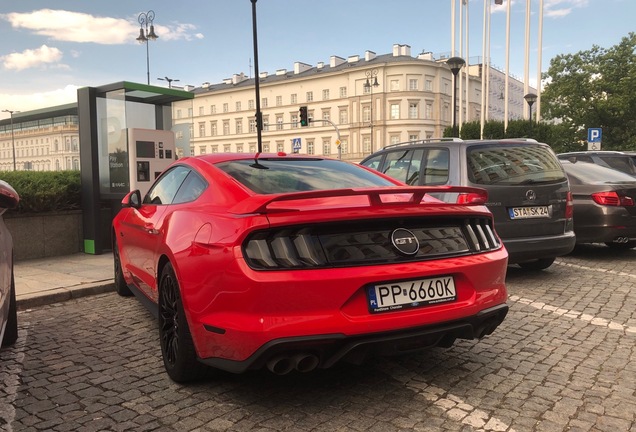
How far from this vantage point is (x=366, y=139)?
81.9 metres

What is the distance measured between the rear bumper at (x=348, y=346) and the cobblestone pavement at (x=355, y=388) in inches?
12.9

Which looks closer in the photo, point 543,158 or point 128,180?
point 543,158

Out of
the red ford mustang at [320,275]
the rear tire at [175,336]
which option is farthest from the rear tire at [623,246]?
the rear tire at [175,336]

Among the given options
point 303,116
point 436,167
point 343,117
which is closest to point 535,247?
point 436,167

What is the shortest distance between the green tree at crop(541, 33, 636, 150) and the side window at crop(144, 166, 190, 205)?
159ft

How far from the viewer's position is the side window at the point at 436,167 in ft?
21.5

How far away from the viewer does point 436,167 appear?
6688 mm

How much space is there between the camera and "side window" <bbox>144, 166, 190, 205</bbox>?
4250 millimetres

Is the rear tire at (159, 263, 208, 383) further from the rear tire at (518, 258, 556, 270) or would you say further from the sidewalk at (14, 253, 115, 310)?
the rear tire at (518, 258, 556, 270)

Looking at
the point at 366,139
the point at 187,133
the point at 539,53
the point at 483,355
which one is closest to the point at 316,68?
the point at 366,139

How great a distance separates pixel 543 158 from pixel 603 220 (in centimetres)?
210

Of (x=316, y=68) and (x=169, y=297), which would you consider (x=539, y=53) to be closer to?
(x=316, y=68)

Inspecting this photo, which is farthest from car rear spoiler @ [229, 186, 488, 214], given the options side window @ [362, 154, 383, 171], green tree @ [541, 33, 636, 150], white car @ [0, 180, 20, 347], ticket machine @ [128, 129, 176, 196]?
green tree @ [541, 33, 636, 150]

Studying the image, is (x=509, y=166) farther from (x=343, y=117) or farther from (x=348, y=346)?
(x=343, y=117)
